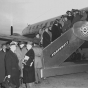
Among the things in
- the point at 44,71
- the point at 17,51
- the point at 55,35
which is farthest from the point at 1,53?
the point at 55,35

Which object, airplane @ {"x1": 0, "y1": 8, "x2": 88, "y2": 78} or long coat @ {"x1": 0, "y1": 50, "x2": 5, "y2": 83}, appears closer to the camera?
long coat @ {"x1": 0, "y1": 50, "x2": 5, "y2": 83}

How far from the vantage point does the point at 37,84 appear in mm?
5820

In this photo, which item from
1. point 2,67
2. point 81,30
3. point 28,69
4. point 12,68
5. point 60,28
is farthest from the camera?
point 60,28

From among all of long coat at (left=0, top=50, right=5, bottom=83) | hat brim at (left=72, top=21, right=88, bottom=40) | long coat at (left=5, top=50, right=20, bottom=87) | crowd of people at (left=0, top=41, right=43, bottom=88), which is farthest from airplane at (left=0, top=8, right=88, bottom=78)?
long coat at (left=0, top=50, right=5, bottom=83)

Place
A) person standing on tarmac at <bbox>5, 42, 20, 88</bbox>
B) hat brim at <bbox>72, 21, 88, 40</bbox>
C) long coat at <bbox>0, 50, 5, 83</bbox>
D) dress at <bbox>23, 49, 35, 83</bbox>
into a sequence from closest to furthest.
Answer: person standing on tarmac at <bbox>5, 42, 20, 88</bbox> < long coat at <bbox>0, 50, 5, 83</bbox> < dress at <bbox>23, 49, 35, 83</bbox> < hat brim at <bbox>72, 21, 88, 40</bbox>

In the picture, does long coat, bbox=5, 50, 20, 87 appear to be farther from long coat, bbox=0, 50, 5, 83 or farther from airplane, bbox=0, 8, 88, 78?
airplane, bbox=0, 8, 88, 78

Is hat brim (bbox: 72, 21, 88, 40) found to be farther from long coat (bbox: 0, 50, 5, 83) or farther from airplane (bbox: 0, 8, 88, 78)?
long coat (bbox: 0, 50, 5, 83)

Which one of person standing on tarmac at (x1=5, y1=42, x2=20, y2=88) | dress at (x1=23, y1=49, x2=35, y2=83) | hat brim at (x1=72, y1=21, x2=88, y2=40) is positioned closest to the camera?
person standing on tarmac at (x1=5, y1=42, x2=20, y2=88)

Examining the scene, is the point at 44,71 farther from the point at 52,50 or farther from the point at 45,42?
the point at 45,42

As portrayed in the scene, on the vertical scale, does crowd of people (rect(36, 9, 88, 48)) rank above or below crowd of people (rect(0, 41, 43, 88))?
above

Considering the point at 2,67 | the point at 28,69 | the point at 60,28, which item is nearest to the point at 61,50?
the point at 28,69

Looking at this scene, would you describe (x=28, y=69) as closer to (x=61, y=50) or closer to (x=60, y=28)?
(x=61, y=50)

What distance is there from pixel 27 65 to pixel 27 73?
0.28 m

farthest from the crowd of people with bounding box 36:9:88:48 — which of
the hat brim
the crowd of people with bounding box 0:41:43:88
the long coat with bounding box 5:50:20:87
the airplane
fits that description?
the long coat with bounding box 5:50:20:87
